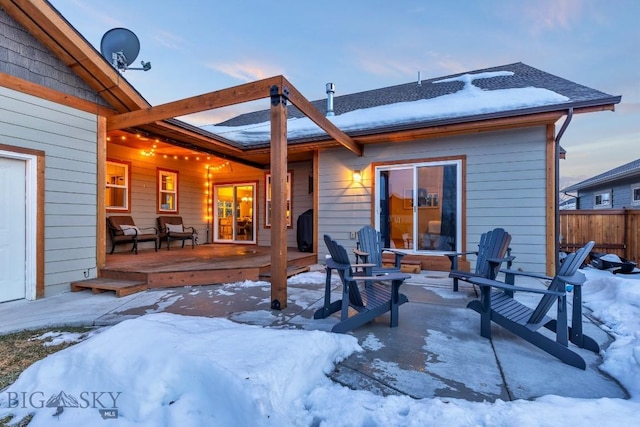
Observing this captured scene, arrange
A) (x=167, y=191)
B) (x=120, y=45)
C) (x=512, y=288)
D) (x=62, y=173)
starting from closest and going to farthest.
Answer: (x=512, y=288) → (x=62, y=173) → (x=120, y=45) → (x=167, y=191)

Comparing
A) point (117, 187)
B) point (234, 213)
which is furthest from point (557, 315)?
point (234, 213)

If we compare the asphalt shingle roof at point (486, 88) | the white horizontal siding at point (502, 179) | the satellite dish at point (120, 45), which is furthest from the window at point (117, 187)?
the white horizontal siding at point (502, 179)

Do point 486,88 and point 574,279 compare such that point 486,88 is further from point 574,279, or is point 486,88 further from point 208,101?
point 208,101

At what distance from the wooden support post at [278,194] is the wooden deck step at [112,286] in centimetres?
228

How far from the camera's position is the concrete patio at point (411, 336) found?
1860mm

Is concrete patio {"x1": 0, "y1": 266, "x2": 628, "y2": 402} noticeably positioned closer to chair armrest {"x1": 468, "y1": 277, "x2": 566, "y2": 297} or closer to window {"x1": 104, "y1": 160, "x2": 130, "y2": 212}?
chair armrest {"x1": 468, "y1": 277, "x2": 566, "y2": 297}

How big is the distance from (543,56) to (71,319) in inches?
437

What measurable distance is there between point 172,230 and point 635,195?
15.2 meters

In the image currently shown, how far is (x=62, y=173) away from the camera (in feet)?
14.2

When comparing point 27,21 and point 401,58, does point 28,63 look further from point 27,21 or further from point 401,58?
point 401,58

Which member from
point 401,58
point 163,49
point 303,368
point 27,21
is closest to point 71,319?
point 303,368

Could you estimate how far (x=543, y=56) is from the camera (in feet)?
25.7

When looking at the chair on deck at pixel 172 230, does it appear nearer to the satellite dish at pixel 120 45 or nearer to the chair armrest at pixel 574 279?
the satellite dish at pixel 120 45

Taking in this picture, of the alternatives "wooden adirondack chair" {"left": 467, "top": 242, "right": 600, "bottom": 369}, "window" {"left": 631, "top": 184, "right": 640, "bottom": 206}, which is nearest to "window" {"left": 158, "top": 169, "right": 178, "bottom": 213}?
"wooden adirondack chair" {"left": 467, "top": 242, "right": 600, "bottom": 369}
